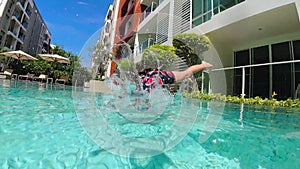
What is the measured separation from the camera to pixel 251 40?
9508 millimetres

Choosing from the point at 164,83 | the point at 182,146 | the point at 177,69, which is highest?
the point at 177,69

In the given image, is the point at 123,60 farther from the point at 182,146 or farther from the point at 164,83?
the point at 182,146

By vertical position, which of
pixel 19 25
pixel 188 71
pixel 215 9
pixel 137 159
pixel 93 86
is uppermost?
pixel 19 25

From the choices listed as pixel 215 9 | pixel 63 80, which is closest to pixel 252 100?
pixel 215 9

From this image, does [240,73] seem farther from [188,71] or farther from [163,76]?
[163,76]

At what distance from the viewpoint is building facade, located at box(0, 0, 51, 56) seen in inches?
1066

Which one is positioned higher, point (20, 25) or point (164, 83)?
point (20, 25)

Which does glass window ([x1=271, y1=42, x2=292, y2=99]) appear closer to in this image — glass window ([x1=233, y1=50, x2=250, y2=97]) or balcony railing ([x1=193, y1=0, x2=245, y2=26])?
glass window ([x1=233, y1=50, x2=250, y2=97])

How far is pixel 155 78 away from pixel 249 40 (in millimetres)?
7648

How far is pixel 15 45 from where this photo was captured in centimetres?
3147

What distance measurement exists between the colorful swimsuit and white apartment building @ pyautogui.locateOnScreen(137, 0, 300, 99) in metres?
1.96

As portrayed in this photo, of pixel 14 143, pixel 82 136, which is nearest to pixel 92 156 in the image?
pixel 82 136

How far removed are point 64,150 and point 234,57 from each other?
34.5 ft

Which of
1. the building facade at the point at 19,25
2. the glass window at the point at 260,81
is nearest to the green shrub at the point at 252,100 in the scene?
the glass window at the point at 260,81
